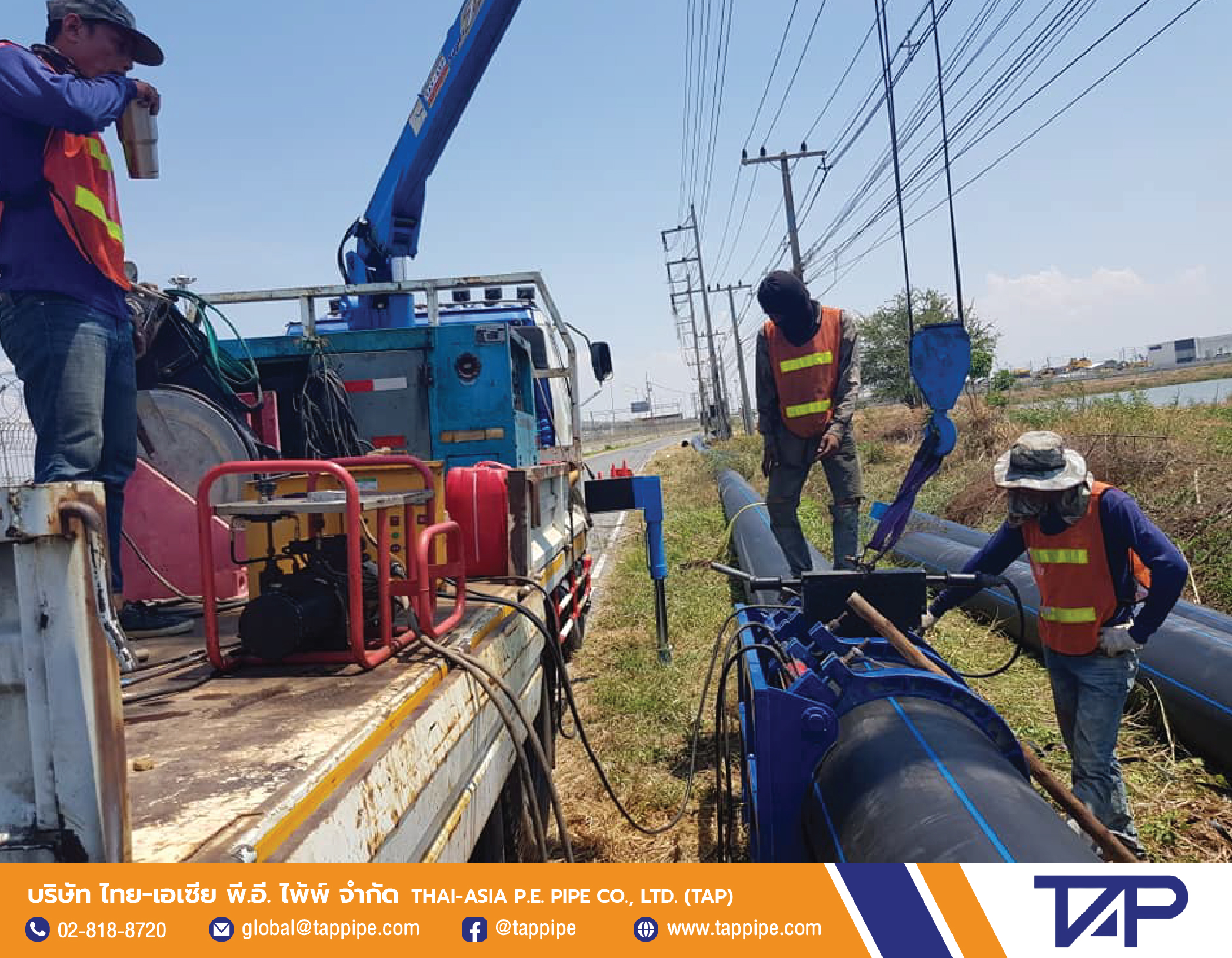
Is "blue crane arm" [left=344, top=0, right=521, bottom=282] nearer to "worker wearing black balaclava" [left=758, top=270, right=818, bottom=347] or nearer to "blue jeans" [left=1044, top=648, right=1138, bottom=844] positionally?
"worker wearing black balaclava" [left=758, top=270, right=818, bottom=347]

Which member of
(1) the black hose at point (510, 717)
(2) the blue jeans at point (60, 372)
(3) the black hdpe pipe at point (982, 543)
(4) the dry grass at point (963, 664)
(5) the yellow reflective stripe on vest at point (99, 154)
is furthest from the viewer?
(3) the black hdpe pipe at point (982, 543)

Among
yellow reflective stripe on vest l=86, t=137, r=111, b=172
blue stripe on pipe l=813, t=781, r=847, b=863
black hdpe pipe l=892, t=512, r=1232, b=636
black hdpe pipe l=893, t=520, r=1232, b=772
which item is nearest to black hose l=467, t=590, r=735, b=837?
blue stripe on pipe l=813, t=781, r=847, b=863

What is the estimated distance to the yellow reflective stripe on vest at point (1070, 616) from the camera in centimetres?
350

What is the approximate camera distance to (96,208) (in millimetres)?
3160

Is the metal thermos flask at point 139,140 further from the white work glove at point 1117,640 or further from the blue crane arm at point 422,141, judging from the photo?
the blue crane arm at point 422,141

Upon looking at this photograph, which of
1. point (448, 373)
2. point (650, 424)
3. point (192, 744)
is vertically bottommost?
point (192, 744)

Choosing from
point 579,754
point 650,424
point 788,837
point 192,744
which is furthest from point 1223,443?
point 650,424

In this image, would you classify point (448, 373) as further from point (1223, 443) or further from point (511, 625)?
point (1223, 443)

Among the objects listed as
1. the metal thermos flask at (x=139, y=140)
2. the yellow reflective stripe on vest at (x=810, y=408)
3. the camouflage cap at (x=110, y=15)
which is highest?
the camouflage cap at (x=110, y=15)

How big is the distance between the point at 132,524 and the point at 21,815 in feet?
9.72

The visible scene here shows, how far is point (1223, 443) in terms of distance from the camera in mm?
9914

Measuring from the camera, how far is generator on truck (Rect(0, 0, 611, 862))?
1.27m

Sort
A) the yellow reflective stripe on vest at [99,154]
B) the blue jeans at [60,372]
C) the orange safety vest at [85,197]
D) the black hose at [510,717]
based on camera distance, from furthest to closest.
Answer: the yellow reflective stripe on vest at [99,154]
the orange safety vest at [85,197]
the blue jeans at [60,372]
the black hose at [510,717]

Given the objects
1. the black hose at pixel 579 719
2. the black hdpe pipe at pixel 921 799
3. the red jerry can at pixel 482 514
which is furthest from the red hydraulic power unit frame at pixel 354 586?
the black hdpe pipe at pixel 921 799
